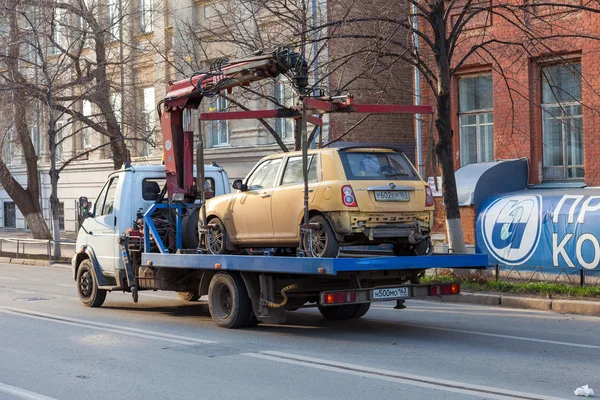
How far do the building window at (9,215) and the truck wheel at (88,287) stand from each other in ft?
94.4

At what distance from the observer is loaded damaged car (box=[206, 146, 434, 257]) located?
36.2 ft

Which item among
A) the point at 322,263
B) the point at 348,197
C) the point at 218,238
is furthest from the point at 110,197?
the point at 322,263

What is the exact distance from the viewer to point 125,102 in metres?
29.7

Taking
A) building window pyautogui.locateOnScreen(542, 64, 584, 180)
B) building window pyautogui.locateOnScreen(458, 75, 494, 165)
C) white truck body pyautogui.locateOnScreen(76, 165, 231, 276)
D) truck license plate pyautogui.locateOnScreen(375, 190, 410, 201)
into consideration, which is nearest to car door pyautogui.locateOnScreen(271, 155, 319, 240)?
truck license plate pyautogui.locateOnScreen(375, 190, 410, 201)

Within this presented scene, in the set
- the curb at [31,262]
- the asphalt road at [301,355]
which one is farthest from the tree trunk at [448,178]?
the curb at [31,262]

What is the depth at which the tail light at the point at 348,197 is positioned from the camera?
1095cm

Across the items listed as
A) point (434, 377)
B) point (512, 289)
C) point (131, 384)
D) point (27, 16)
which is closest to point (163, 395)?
point (131, 384)

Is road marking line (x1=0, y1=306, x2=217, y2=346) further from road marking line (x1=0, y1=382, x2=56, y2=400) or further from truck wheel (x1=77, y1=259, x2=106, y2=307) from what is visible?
road marking line (x1=0, y1=382, x2=56, y2=400)

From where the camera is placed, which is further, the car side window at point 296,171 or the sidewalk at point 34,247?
the sidewalk at point 34,247

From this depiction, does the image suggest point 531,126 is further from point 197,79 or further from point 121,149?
point 121,149

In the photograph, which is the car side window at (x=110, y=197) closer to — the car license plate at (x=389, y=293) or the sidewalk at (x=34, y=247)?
the car license plate at (x=389, y=293)

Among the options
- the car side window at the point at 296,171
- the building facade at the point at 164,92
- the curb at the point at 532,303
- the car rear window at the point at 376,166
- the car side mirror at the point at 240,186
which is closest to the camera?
the car rear window at the point at 376,166

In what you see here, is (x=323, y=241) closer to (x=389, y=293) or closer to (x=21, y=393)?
(x=389, y=293)

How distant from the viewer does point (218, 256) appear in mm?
12070
